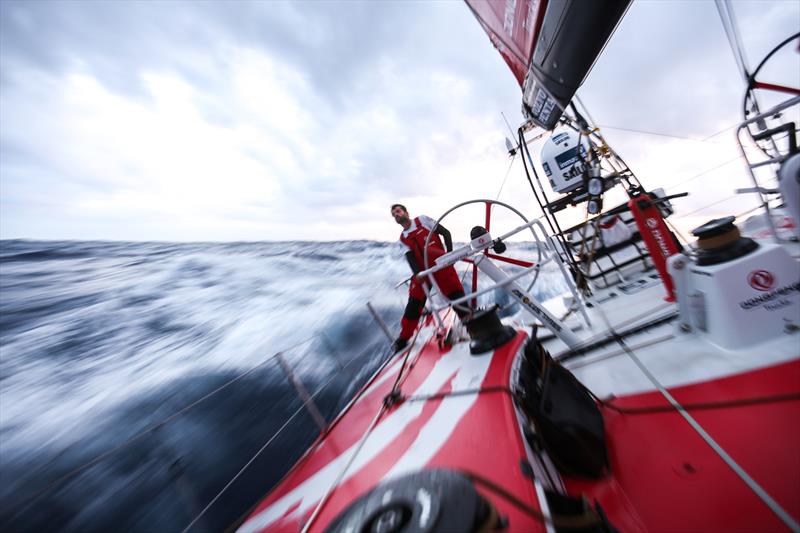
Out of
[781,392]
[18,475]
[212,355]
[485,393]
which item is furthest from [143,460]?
[781,392]

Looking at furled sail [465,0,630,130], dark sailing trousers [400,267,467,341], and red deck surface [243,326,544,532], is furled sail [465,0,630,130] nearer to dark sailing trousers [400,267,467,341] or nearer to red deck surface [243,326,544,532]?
dark sailing trousers [400,267,467,341]

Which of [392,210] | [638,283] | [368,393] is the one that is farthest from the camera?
[638,283]

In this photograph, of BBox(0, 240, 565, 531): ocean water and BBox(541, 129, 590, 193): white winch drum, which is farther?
BBox(541, 129, 590, 193): white winch drum

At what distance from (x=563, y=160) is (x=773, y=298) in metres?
4.57

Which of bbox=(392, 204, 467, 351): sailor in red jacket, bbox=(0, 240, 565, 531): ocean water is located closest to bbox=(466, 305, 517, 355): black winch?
bbox=(392, 204, 467, 351): sailor in red jacket

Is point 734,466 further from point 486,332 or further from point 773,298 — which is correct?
point 486,332

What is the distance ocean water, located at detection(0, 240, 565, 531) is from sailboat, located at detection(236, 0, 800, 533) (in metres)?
1.03

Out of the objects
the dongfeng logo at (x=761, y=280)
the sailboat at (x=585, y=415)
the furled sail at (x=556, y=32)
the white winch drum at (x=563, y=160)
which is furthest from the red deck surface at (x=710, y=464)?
the white winch drum at (x=563, y=160)

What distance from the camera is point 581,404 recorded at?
1.58m

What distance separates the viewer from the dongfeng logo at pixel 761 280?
4.72ft

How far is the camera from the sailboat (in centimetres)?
95

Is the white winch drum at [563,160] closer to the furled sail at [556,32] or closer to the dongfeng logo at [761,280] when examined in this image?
the furled sail at [556,32]

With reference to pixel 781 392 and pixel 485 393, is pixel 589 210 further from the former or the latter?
pixel 485 393

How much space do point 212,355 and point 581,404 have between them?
16.5 feet
